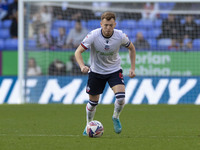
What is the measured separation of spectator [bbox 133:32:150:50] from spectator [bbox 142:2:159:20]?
26.2 inches

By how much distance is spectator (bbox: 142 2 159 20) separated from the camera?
55.8 ft

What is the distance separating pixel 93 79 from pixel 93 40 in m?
0.61

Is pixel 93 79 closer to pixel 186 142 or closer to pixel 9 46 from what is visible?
pixel 186 142

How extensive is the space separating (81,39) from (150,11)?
250cm

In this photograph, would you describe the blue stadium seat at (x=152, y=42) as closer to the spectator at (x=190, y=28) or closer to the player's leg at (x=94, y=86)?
the spectator at (x=190, y=28)

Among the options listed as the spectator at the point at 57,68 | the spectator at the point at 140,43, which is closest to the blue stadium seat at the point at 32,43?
the spectator at the point at 57,68

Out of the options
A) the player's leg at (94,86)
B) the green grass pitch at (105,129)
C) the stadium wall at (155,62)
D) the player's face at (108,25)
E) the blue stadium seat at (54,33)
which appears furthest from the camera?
the blue stadium seat at (54,33)

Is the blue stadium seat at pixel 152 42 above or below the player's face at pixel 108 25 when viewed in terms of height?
below

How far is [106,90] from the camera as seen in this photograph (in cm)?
1577

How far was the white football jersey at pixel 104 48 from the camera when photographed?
25.8ft

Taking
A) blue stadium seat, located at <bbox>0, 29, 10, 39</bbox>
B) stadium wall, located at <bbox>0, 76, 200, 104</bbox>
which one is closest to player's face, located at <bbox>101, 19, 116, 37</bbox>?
stadium wall, located at <bbox>0, 76, 200, 104</bbox>

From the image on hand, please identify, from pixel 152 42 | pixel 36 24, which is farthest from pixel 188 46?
pixel 36 24

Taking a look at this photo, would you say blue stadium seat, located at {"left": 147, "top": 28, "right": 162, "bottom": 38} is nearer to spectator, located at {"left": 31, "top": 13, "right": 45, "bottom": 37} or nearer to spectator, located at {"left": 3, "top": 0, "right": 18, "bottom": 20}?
spectator, located at {"left": 31, "top": 13, "right": 45, "bottom": 37}

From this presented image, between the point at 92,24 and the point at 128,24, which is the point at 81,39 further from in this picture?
the point at 128,24
